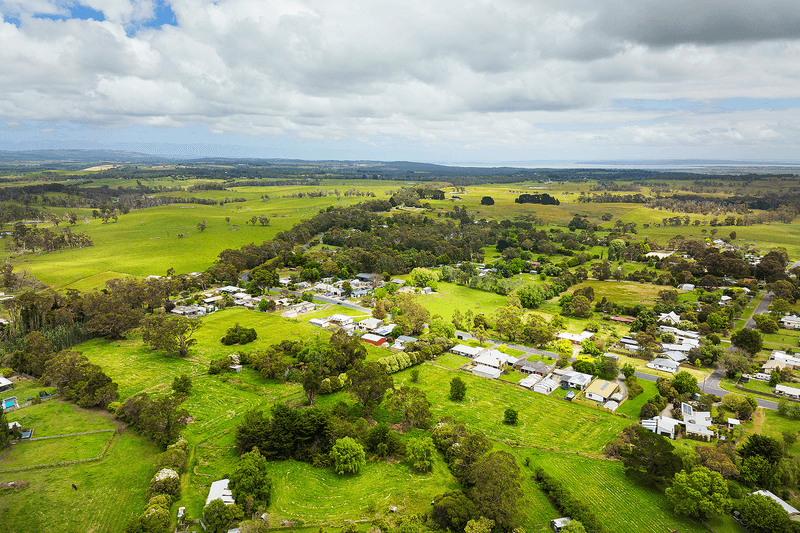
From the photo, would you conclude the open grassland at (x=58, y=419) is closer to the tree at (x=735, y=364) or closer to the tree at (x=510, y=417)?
the tree at (x=510, y=417)

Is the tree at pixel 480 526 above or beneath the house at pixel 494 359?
above

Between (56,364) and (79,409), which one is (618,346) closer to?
(79,409)

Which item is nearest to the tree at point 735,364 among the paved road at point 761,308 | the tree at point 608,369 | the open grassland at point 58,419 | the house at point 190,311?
the tree at point 608,369

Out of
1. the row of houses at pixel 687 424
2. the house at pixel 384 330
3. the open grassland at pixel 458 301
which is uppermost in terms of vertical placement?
the row of houses at pixel 687 424

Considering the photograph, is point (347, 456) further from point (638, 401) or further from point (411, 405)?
point (638, 401)

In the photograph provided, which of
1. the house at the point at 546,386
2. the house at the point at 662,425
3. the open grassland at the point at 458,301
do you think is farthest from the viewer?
the open grassland at the point at 458,301

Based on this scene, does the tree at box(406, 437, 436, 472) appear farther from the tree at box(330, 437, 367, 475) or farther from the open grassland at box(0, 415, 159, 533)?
the open grassland at box(0, 415, 159, 533)

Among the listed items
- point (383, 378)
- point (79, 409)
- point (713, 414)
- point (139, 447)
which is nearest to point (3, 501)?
point (139, 447)
